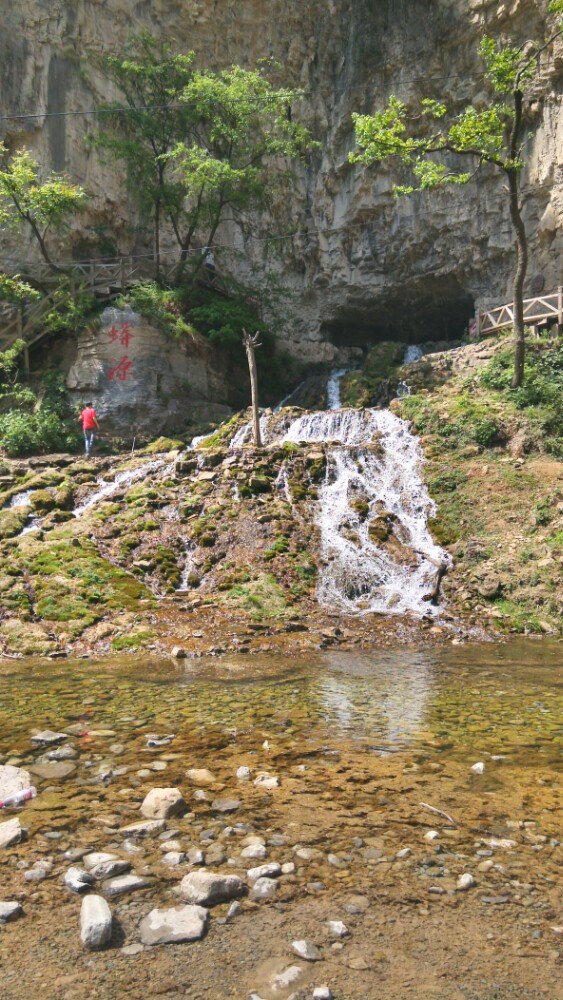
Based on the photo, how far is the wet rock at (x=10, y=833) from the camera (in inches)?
119

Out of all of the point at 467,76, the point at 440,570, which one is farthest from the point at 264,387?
the point at 440,570

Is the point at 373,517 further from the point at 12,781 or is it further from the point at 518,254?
the point at 12,781

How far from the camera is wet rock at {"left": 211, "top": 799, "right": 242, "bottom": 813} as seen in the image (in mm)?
3428

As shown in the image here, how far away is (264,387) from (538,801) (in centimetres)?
2374

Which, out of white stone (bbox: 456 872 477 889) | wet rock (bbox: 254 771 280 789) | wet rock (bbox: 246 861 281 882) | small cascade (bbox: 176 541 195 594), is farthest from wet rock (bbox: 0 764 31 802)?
small cascade (bbox: 176 541 195 594)

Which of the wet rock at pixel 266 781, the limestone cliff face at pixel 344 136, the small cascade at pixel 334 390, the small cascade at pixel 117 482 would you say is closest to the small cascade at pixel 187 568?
the small cascade at pixel 117 482

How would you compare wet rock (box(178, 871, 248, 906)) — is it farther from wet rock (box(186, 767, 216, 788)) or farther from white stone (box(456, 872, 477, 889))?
wet rock (box(186, 767, 216, 788))

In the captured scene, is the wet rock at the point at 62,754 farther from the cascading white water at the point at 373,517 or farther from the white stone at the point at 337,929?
the cascading white water at the point at 373,517

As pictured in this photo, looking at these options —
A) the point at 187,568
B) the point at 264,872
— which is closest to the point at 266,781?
the point at 264,872

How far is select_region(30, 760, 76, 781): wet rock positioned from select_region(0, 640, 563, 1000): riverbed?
0.8 inches

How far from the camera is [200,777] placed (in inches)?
153

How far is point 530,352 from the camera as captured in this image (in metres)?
19.1

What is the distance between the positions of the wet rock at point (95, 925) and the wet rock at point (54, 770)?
1.65 meters

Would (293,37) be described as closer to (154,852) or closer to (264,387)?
(264,387)
